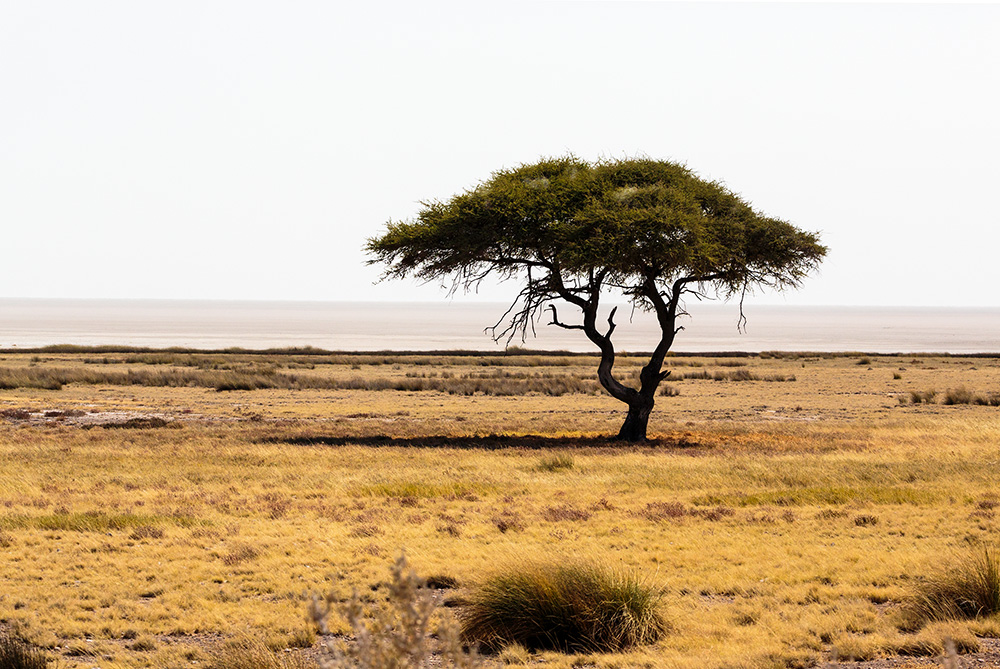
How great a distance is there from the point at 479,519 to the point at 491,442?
42.4ft

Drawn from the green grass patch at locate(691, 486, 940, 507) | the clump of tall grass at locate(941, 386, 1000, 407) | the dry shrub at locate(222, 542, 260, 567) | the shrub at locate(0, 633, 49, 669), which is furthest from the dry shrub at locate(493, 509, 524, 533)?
the clump of tall grass at locate(941, 386, 1000, 407)

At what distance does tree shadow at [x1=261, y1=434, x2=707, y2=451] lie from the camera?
28.8 metres

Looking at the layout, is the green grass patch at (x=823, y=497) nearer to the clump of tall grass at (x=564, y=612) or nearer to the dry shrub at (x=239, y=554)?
the clump of tall grass at (x=564, y=612)

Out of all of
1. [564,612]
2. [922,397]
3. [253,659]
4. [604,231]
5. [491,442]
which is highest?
[604,231]

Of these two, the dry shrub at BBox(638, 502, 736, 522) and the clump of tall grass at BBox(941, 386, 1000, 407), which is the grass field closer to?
the dry shrub at BBox(638, 502, 736, 522)

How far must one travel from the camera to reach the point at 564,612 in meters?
10.4

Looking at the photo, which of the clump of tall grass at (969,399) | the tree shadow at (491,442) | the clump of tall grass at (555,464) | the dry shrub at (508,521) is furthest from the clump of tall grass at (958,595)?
the clump of tall grass at (969,399)

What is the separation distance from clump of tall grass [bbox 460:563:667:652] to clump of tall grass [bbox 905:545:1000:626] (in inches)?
117

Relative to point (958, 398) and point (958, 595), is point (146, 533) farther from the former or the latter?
point (958, 398)

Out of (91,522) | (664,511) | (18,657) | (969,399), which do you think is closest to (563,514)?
(664,511)

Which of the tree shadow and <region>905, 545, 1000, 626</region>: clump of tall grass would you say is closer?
<region>905, 545, 1000, 626</region>: clump of tall grass

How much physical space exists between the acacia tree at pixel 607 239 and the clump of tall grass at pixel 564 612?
1875 centimetres

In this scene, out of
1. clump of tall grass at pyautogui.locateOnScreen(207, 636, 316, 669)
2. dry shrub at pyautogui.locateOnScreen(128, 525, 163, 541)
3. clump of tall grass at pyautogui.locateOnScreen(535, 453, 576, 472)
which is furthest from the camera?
clump of tall grass at pyautogui.locateOnScreen(535, 453, 576, 472)

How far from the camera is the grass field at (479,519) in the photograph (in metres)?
10.7
